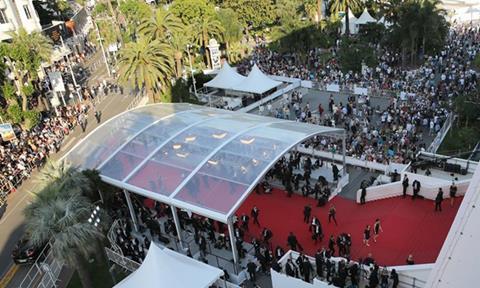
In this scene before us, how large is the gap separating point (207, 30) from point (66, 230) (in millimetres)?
38910

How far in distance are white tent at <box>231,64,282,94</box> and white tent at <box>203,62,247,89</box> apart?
82 centimetres

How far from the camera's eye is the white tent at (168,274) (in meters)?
15.3

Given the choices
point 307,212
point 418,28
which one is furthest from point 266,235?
point 418,28

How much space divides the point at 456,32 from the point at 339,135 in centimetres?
3551

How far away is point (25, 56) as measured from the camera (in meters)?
36.4

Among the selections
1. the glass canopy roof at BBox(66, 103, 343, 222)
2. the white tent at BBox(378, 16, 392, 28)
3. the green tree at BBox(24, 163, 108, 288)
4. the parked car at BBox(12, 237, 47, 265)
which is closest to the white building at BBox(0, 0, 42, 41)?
the glass canopy roof at BBox(66, 103, 343, 222)

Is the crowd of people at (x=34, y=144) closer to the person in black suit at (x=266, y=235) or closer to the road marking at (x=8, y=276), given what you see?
the road marking at (x=8, y=276)

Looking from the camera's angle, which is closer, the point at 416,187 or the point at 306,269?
the point at 306,269

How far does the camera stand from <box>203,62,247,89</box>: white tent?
39.8m

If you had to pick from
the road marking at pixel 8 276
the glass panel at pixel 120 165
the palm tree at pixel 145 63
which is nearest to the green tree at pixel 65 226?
the glass panel at pixel 120 165

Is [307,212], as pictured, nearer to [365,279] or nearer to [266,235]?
[266,235]

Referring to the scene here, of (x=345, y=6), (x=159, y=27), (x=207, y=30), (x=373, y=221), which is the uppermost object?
(x=159, y=27)

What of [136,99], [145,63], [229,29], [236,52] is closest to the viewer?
[145,63]

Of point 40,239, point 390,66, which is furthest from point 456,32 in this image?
point 40,239
